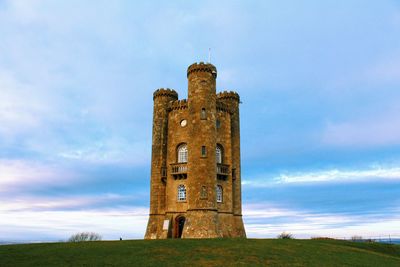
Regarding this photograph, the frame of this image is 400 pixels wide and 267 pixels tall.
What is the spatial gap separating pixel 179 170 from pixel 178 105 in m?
7.91

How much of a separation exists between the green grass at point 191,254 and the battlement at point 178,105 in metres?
18.4

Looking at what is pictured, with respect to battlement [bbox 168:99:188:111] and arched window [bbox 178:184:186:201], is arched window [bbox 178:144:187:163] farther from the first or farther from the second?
battlement [bbox 168:99:188:111]

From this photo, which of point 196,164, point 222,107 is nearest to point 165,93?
point 222,107

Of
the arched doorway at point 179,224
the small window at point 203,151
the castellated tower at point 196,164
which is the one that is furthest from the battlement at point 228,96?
the arched doorway at point 179,224

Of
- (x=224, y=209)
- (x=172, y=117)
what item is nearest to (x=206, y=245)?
(x=224, y=209)

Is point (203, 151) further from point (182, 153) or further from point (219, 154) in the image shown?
point (219, 154)

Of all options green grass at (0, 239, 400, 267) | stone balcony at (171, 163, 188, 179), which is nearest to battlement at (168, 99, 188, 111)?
stone balcony at (171, 163, 188, 179)

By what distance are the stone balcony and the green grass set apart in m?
12.2

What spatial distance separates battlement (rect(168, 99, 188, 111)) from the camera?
44344 mm

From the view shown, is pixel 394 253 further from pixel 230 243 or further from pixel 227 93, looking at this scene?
pixel 227 93

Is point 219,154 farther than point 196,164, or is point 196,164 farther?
point 219,154

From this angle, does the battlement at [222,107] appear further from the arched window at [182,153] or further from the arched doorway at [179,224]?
the arched doorway at [179,224]

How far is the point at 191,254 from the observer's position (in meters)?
24.8

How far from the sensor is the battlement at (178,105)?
44.3m
